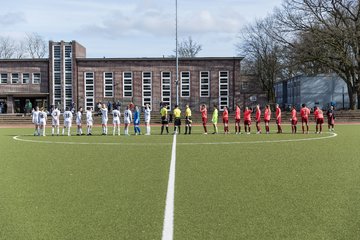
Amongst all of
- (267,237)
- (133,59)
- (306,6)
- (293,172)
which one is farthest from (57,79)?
(267,237)

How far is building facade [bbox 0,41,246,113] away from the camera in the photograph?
64.8 m

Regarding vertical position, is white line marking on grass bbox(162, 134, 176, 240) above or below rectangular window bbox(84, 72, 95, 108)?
below

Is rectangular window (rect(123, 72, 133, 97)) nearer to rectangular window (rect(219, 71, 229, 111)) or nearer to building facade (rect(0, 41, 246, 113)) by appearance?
building facade (rect(0, 41, 246, 113))

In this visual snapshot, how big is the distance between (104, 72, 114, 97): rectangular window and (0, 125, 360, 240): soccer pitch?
50.0 metres

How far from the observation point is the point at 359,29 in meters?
48.8

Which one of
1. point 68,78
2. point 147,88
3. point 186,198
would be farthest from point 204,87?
point 186,198

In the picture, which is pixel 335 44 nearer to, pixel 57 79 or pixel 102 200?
pixel 57 79

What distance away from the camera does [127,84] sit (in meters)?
65.1

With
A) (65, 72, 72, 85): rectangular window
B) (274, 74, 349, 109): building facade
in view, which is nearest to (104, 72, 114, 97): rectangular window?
(65, 72, 72, 85): rectangular window

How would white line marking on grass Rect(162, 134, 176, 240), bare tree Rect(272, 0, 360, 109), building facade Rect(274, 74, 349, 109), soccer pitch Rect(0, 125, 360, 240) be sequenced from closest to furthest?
white line marking on grass Rect(162, 134, 176, 240)
soccer pitch Rect(0, 125, 360, 240)
bare tree Rect(272, 0, 360, 109)
building facade Rect(274, 74, 349, 109)

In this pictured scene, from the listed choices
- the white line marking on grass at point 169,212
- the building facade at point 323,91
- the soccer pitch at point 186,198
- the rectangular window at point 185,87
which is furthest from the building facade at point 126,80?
the white line marking on grass at point 169,212

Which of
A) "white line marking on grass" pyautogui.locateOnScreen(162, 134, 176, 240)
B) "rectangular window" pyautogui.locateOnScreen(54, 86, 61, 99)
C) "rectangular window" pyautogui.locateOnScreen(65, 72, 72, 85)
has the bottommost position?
"white line marking on grass" pyautogui.locateOnScreen(162, 134, 176, 240)

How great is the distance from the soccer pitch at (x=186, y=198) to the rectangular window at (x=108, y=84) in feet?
164

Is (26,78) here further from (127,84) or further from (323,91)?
(323,91)
